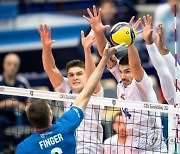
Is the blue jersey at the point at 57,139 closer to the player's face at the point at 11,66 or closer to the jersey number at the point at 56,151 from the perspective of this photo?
the jersey number at the point at 56,151

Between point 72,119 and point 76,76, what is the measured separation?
84.4 inches

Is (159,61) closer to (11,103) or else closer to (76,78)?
(76,78)

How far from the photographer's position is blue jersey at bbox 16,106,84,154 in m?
9.29

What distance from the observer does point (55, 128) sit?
9.37 m

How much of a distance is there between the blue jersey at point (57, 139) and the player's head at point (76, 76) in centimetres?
201

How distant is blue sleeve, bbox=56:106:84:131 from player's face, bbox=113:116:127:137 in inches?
96.0

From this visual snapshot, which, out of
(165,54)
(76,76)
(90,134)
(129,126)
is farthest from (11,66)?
(165,54)

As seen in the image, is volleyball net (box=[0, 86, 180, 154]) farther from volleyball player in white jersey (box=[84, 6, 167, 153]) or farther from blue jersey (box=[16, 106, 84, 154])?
blue jersey (box=[16, 106, 84, 154])

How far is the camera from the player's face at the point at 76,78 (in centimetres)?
1141

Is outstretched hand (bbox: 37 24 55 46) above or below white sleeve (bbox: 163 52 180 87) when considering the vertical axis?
above

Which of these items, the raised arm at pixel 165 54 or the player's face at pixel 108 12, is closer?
the raised arm at pixel 165 54

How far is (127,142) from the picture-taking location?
447 inches

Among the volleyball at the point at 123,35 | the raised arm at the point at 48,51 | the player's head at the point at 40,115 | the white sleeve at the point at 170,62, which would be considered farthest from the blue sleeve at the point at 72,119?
the raised arm at the point at 48,51

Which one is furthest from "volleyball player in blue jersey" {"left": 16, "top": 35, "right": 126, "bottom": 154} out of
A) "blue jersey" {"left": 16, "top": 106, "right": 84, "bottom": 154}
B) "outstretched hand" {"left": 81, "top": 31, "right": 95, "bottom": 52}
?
"outstretched hand" {"left": 81, "top": 31, "right": 95, "bottom": 52}
